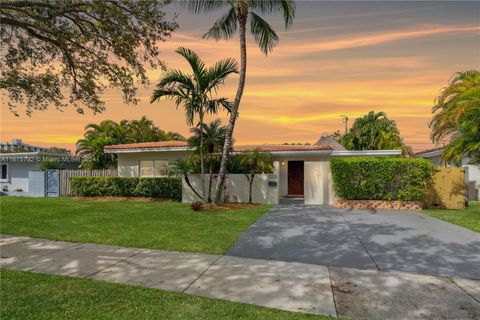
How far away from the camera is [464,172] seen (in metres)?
14.7

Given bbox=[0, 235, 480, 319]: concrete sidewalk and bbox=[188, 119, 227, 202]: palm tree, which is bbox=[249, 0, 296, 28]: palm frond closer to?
bbox=[188, 119, 227, 202]: palm tree

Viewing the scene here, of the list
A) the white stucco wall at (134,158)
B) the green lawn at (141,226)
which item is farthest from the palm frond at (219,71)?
the white stucco wall at (134,158)

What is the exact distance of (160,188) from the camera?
17.8 meters

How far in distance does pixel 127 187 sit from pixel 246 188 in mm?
7148

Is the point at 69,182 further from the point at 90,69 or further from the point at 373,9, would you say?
the point at 373,9

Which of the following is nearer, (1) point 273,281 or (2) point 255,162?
(1) point 273,281

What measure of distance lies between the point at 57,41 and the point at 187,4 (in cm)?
636

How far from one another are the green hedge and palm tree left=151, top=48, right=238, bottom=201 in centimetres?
619

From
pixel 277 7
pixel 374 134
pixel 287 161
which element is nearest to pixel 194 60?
pixel 277 7

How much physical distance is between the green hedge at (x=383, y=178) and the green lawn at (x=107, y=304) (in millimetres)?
11390

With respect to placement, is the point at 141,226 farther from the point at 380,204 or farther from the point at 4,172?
the point at 4,172

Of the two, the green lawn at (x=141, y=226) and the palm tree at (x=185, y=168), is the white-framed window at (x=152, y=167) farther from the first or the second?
the green lawn at (x=141, y=226)

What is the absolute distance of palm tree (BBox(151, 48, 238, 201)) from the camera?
14.0 m

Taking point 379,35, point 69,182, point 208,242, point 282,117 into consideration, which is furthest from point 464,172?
point 69,182
